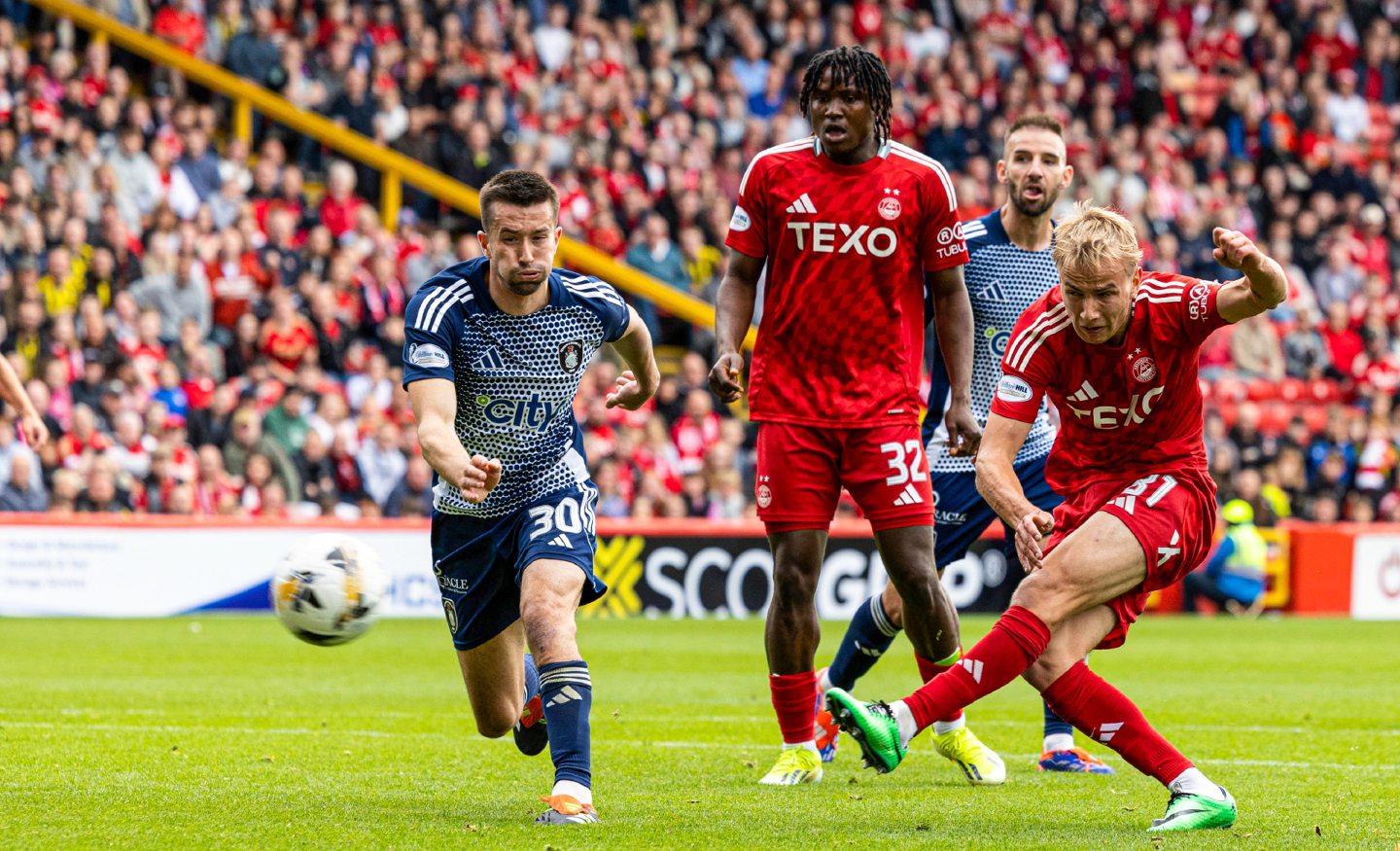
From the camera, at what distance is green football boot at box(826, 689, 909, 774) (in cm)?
607

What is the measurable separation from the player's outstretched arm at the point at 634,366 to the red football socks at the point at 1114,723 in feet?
6.25

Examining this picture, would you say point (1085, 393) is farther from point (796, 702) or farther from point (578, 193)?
point (578, 193)

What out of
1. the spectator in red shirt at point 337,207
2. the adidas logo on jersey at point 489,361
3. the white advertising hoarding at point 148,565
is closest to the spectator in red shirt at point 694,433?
the white advertising hoarding at point 148,565

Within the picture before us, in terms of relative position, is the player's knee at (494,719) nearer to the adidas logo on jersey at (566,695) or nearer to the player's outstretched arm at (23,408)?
the adidas logo on jersey at (566,695)

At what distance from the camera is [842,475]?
24.8 feet

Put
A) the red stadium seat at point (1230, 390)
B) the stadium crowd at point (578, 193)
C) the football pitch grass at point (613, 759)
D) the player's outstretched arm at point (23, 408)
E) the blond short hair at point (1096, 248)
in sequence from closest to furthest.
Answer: the football pitch grass at point (613, 759), the blond short hair at point (1096, 248), the player's outstretched arm at point (23, 408), the stadium crowd at point (578, 193), the red stadium seat at point (1230, 390)

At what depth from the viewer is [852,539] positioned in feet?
62.4

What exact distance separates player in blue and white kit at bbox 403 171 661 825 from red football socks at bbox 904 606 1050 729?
1.10 meters

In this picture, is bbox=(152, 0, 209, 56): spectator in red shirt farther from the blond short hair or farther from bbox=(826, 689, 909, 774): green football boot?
bbox=(826, 689, 909, 774): green football boot

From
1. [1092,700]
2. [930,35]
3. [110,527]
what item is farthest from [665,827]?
[930,35]

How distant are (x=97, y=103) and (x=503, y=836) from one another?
15430mm

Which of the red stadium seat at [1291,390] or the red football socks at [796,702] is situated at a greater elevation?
the red football socks at [796,702]

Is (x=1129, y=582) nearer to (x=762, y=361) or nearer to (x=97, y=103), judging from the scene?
(x=762, y=361)

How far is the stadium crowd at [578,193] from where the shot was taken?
17922mm
